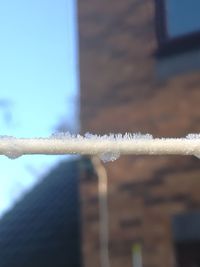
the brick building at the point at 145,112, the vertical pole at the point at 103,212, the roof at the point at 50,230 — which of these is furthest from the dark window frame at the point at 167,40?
the roof at the point at 50,230

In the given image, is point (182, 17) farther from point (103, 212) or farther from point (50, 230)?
point (50, 230)

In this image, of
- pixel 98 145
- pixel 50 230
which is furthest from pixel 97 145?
pixel 50 230

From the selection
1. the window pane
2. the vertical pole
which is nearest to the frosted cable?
the vertical pole

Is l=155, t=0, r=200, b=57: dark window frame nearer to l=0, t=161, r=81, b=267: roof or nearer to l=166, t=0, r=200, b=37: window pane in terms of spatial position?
l=166, t=0, r=200, b=37: window pane

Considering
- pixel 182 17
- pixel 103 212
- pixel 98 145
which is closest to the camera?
pixel 98 145

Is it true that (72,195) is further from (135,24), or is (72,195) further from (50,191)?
(135,24)
